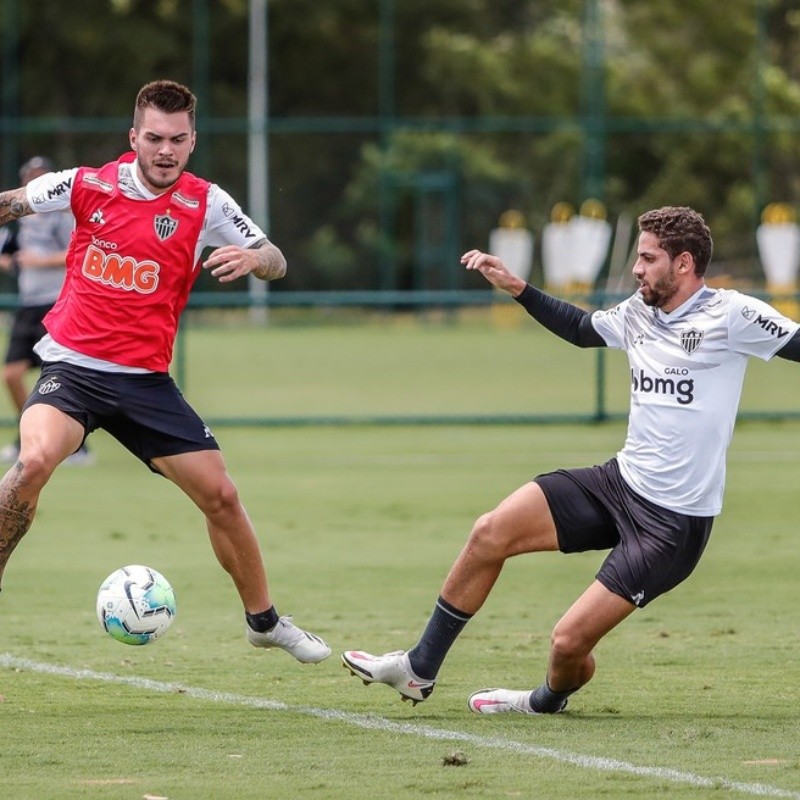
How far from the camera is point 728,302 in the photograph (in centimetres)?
646

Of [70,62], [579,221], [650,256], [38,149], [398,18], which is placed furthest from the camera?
[398,18]

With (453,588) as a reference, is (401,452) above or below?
below

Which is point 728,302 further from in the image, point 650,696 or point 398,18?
point 398,18

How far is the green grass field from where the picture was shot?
18.5 ft

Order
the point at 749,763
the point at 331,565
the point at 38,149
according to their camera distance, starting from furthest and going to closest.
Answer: the point at 38,149 → the point at 331,565 → the point at 749,763

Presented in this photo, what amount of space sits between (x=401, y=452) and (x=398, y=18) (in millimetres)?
29945

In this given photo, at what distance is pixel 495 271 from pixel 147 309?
137 cm

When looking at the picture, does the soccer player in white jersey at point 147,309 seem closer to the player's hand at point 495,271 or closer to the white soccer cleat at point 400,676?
the white soccer cleat at point 400,676

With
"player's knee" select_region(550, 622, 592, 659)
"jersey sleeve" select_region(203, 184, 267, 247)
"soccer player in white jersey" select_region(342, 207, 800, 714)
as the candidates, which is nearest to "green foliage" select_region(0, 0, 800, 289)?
"jersey sleeve" select_region(203, 184, 267, 247)

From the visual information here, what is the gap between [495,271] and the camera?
6809mm

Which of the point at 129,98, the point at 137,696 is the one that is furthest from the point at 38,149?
the point at 137,696

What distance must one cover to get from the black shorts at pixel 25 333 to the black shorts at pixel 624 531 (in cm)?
839

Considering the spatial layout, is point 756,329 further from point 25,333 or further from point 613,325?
point 25,333

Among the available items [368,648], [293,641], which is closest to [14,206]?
[293,641]
